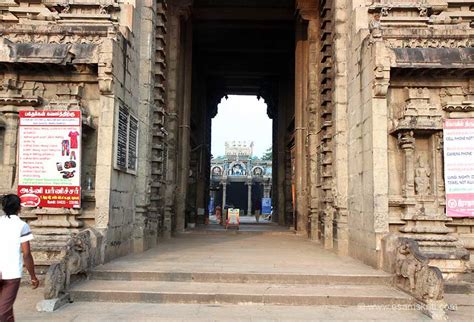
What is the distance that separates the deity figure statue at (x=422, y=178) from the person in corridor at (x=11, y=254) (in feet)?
24.9

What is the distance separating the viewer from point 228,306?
6539 mm

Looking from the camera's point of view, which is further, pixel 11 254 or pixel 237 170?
pixel 237 170

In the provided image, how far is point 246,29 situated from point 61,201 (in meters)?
16.8

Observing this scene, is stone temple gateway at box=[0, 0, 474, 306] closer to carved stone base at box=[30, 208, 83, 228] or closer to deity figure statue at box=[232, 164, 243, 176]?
carved stone base at box=[30, 208, 83, 228]

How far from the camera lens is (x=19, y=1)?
12.4 meters

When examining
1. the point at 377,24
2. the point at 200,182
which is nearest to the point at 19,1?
the point at 377,24

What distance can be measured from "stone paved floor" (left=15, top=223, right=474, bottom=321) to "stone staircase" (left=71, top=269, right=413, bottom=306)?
158 millimetres

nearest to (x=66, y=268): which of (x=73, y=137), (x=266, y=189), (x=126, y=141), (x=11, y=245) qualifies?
(x=11, y=245)

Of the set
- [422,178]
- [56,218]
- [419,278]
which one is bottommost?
[419,278]

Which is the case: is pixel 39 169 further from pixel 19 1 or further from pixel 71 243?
pixel 19 1

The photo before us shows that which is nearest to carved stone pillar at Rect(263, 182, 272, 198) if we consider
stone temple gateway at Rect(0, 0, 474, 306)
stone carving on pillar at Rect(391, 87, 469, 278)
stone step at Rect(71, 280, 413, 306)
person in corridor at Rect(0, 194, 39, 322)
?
stone temple gateway at Rect(0, 0, 474, 306)

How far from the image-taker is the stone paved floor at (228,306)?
5.93 meters

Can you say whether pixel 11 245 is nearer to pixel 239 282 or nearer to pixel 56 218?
pixel 239 282

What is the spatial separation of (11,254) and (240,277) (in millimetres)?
4195
